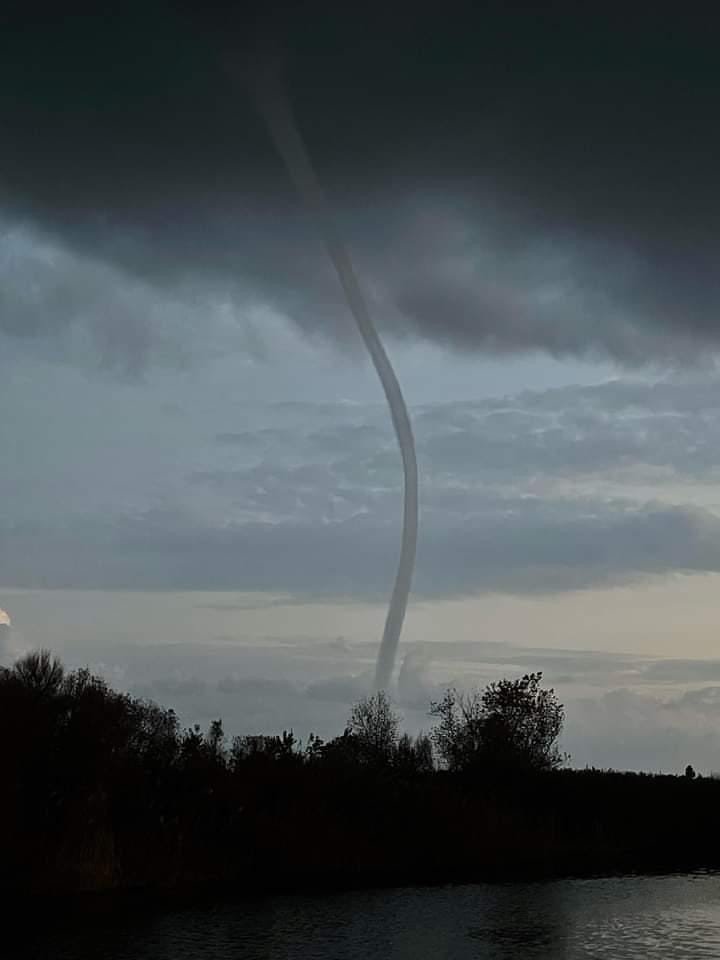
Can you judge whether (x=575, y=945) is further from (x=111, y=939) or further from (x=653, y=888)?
(x=653, y=888)

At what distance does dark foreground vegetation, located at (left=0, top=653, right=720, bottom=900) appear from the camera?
38.3m

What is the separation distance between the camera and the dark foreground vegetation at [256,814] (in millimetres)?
38281

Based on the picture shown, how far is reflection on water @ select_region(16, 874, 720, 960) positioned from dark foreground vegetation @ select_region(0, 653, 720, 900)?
4.12 metres

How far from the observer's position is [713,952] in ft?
94.4

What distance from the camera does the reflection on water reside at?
1152 inches

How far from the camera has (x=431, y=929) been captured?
33.9m

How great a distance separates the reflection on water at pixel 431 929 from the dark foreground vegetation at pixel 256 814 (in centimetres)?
412

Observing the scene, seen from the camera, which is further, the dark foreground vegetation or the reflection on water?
the dark foreground vegetation

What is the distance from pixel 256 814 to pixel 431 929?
12037 millimetres

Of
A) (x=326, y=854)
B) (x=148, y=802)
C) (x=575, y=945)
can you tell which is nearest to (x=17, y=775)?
(x=148, y=802)

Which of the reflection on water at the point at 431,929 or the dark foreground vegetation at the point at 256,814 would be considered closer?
the reflection on water at the point at 431,929

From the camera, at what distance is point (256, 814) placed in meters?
44.5

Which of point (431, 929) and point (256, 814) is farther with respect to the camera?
point (256, 814)

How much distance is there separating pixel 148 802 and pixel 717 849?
33366mm
